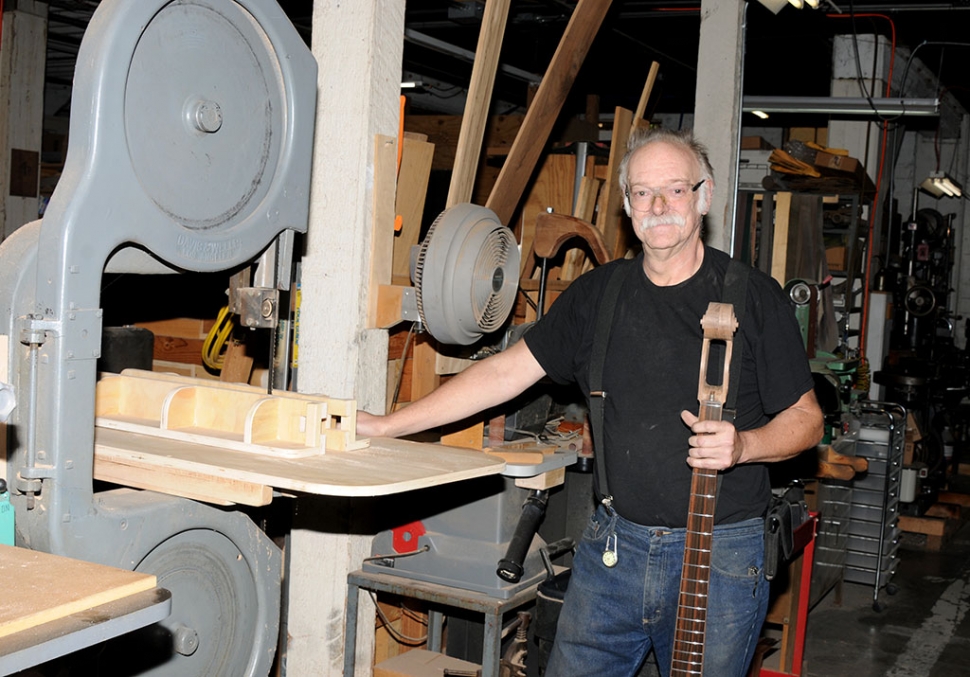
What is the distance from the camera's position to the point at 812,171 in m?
5.46

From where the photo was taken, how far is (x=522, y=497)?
8.09 feet

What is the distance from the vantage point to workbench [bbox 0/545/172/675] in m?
1.07

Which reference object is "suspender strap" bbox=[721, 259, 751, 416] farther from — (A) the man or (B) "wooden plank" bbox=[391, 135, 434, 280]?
(B) "wooden plank" bbox=[391, 135, 434, 280]

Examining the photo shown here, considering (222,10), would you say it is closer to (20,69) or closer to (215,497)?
(215,497)

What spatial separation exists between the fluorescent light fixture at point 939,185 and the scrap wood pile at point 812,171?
336cm

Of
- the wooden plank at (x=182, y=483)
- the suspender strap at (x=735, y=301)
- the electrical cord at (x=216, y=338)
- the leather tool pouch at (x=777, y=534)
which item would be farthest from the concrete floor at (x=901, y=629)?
the wooden plank at (x=182, y=483)

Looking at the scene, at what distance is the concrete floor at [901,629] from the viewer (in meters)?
3.96

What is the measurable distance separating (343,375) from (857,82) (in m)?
6.17

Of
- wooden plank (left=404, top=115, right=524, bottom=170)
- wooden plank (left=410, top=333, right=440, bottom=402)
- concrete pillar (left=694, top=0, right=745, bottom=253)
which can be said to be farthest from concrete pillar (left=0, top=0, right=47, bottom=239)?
concrete pillar (left=694, top=0, right=745, bottom=253)

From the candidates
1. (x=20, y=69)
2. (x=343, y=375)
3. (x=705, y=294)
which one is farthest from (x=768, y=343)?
(x=20, y=69)

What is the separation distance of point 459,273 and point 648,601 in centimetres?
89

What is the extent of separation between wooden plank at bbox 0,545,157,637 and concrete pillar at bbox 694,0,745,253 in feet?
10.1

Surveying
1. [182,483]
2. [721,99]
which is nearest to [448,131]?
[721,99]

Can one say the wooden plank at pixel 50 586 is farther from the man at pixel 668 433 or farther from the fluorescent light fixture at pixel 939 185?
the fluorescent light fixture at pixel 939 185
